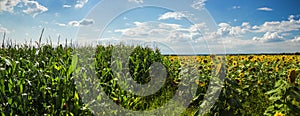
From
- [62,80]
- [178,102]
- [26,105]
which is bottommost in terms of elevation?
[178,102]

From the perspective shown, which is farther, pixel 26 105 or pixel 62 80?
pixel 62 80

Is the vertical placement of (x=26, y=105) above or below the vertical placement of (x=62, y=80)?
below

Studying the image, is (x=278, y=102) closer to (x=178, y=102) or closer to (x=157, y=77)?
(x=178, y=102)

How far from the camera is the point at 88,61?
6.61m

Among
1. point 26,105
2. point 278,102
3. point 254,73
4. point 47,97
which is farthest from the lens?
point 254,73

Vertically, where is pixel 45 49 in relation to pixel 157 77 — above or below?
above

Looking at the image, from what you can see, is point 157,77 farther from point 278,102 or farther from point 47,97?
point 278,102

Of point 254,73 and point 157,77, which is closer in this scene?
point 254,73

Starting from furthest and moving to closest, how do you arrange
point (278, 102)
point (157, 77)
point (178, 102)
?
point (157, 77)
point (178, 102)
point (278, 102)

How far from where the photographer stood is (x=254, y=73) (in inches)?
278

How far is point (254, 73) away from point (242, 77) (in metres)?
0.87

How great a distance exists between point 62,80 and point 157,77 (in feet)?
15.1

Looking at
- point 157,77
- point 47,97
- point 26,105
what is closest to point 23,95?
point 26,105

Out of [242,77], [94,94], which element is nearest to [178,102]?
[242,77]
